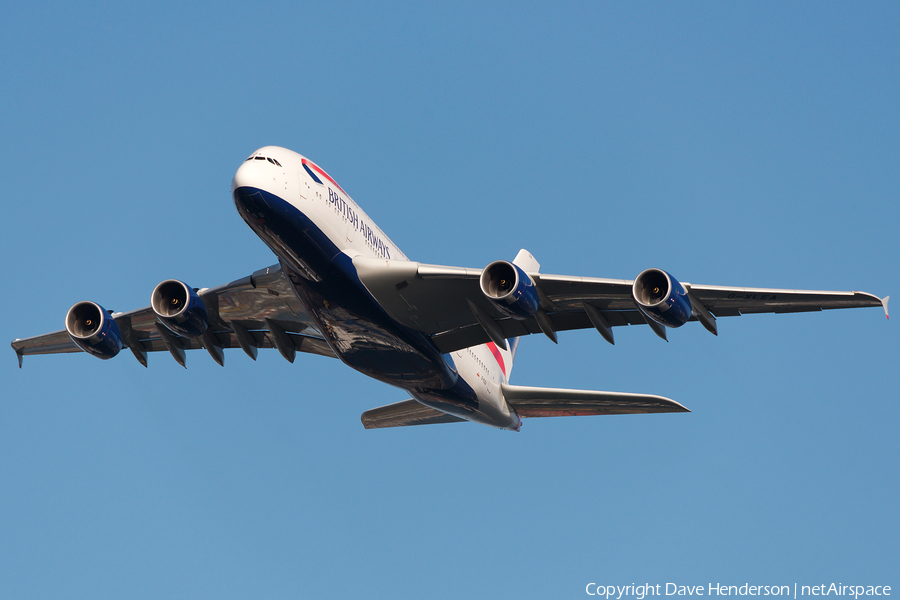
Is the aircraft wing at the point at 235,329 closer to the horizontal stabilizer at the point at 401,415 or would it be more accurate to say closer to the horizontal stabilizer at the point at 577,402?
the horizontal stabilizer at the point at 401,415

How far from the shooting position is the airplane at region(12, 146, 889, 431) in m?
20.9

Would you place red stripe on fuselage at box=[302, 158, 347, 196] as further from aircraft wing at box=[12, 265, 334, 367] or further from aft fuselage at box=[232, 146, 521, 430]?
aircraft wing at box=[12, 265, 334, 367]

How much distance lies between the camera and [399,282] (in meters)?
22.5

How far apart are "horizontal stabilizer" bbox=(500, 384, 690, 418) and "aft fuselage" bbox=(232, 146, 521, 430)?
2.30 metres

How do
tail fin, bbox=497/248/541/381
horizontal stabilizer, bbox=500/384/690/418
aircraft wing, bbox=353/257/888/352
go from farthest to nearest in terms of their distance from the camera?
tail fin, bbox=497/248/541/381
horizontal stabilizer, bbox=500/384/690/418
aircraft wing, bbox=353/257/888/352

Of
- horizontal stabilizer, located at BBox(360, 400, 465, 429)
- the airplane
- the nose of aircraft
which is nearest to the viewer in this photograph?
the nose of aircraft

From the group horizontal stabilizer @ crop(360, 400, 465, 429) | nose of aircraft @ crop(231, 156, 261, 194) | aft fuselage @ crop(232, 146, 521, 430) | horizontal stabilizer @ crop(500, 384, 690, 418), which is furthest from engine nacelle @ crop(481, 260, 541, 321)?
horizontal stabilizer @ crop(360, 400, 465, 429)

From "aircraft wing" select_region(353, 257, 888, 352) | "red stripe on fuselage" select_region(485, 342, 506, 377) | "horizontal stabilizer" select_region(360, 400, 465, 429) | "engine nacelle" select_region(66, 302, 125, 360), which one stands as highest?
"red stripe on fuselage" select_region(485, 342, 506, 377)

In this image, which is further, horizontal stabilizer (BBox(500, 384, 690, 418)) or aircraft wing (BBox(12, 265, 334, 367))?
horizontal stabilizer (BBox(500, 384, 690, 418))

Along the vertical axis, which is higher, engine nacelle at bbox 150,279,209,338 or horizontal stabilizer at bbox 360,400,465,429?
horizontal stabilizer at bbox 360,400,465,429

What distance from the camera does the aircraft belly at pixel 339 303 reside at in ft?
67.9

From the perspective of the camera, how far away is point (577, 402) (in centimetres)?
2838

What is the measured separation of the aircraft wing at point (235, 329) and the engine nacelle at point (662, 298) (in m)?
9.65

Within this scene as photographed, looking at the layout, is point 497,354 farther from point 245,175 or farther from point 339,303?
point 245,175
